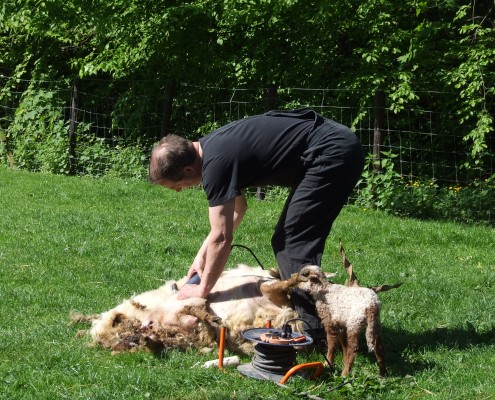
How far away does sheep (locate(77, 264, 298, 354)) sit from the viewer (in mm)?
5016

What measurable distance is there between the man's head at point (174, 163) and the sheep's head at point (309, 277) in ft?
2.79

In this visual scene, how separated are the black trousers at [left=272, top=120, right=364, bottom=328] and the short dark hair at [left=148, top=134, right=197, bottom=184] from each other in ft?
2.36

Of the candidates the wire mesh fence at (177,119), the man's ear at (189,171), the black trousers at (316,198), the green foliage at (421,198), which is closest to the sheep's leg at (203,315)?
the black trousers at (316,198)

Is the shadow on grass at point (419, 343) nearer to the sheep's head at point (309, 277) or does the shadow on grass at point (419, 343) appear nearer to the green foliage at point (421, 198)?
the sheep's head at point (309, 277)

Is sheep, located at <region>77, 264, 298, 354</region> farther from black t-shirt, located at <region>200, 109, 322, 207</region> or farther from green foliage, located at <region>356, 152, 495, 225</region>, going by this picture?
green foliage, located at <region>356, 152, 495, 225</region>

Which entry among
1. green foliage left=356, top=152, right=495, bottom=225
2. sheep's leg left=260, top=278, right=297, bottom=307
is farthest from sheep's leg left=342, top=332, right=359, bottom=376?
green foliage left=356, top=152, right=495, bottom=225

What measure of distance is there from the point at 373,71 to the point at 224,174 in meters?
7.80

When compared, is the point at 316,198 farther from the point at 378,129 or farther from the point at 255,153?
the point at 378,129

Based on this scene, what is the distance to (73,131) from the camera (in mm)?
14320

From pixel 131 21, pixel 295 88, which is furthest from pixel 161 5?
pixel 295 88

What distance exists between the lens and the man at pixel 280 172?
479cm

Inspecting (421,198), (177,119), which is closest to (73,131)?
(177,119)

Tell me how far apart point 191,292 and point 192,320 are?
0.67 feet

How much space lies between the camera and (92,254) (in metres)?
7.54
